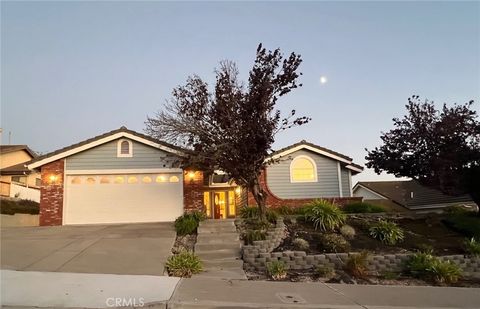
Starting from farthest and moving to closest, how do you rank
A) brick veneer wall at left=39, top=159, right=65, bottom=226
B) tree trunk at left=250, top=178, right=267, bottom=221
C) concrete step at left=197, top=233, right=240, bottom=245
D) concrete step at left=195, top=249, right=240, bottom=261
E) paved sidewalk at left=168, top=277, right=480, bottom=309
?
brick veneer wall at left=39, top=159, right=65, bottom=226 < tree trunk at left=250, top=178, right=267, bottom=221 < concrete step at left=197, top=233, right=240, bottom=245 < concrete step at left=195, top=249, right=240, bottom=261 < paved sidewalk at left=168, top=277, right=480, bottom=309

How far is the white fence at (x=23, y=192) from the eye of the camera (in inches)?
1086

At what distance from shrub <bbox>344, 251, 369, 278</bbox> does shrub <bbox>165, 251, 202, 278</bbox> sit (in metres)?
3.69

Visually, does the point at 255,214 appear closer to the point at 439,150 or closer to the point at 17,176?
the point at 439,150

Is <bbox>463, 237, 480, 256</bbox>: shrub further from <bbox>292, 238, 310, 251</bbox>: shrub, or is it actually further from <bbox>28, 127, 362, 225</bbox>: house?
<bbox>28, 127, 362, 225</bbox>: house

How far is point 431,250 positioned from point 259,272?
5.09 metres

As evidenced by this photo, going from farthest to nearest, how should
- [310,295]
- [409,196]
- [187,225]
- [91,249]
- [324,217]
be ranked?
[409,196] → [187,225] → [324,217] → [91,249] → [310,295]

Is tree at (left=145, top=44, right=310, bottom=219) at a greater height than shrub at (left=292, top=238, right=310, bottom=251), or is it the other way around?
tree at (left=145, top=44, right=310, bottom=219)

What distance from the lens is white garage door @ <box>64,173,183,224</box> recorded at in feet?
60.2

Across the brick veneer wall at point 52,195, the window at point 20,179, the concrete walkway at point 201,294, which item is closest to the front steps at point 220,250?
the concrete walkway at point 201,294

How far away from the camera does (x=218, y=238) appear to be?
42.3 feet

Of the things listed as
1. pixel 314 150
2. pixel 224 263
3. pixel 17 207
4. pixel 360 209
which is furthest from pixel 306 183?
pixel 17 207

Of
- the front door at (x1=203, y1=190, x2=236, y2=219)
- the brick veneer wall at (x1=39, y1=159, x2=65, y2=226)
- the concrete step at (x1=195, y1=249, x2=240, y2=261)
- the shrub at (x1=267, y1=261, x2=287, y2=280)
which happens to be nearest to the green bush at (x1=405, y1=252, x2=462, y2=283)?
the shrub at (x1=267, y1=261, x2=287, y2=280)

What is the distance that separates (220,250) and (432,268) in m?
5.42

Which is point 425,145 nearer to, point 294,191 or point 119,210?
point 294,191
